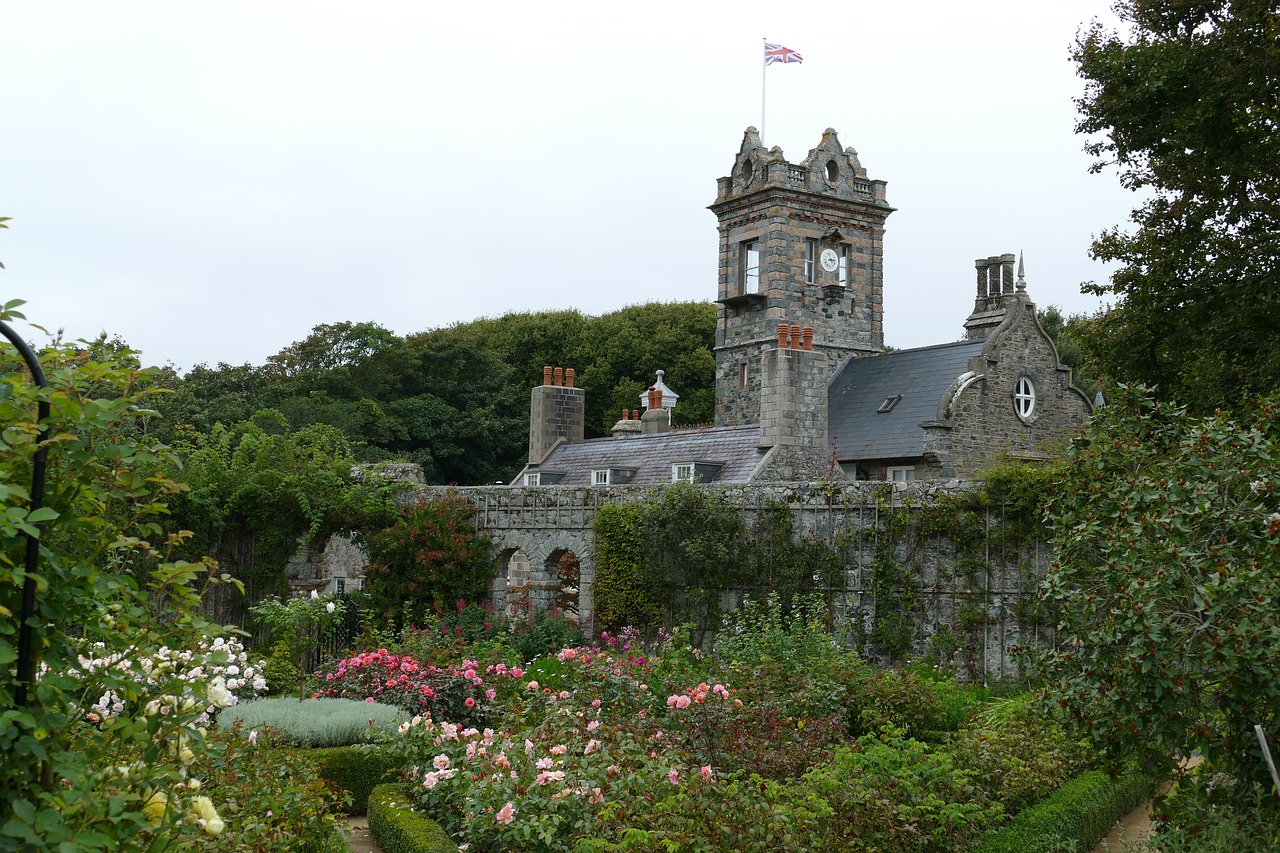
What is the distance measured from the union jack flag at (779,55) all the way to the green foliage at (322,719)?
22.5 m

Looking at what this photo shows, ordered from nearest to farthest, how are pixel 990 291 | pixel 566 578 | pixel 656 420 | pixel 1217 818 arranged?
pixel 1217 818 < pixel 566 578 < pixel 656 420 < pixel 990 291

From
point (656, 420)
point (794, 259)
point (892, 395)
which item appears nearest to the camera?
point (892, 395)

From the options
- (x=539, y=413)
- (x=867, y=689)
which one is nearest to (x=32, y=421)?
(x=867, y=689)

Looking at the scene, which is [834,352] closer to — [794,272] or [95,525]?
[794,272]

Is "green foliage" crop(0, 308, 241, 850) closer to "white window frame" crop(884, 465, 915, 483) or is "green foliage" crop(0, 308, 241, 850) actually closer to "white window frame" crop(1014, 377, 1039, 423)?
"white window frame" crop(884, 465, 915, 483)

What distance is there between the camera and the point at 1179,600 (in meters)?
6.62

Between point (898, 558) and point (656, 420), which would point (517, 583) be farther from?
point (656, 420)

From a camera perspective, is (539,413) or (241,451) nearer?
(241,451)

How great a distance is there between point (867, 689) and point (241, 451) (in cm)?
1053

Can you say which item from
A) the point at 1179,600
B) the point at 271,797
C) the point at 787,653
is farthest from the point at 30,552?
the point at 787,653

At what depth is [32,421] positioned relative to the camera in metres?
3.04

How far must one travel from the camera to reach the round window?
25.5m

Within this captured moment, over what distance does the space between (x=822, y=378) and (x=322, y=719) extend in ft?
43.5

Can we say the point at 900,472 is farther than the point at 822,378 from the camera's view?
Yes
